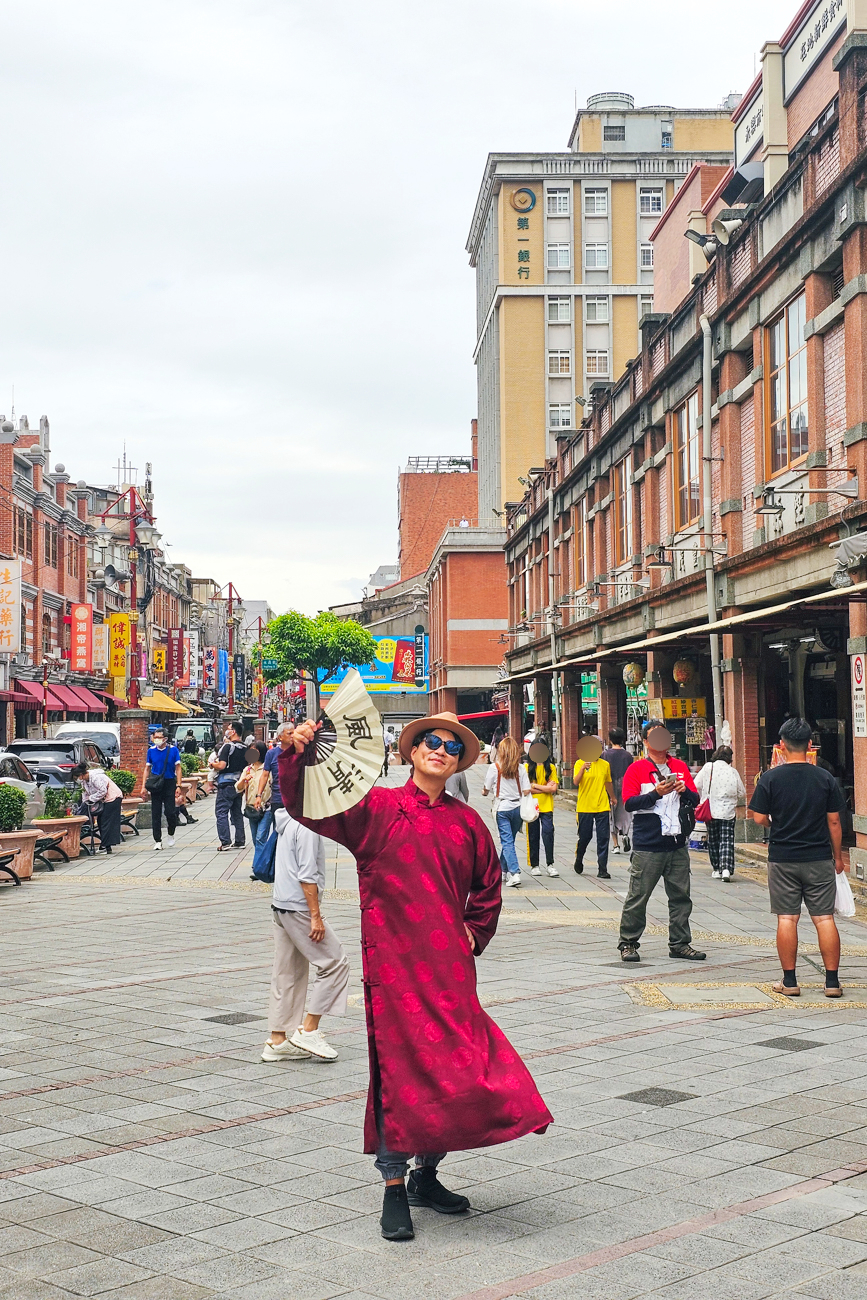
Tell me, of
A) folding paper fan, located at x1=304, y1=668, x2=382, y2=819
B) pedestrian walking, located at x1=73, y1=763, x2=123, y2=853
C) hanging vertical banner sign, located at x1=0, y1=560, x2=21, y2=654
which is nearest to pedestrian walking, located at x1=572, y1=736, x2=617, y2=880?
pedestrian walking, located at x1=73, y1=763, x2=123, y2=853

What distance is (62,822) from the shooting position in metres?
19.7

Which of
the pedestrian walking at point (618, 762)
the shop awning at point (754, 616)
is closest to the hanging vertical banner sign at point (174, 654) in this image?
the shop awning at point (754, 616)

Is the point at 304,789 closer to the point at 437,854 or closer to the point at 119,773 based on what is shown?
the point at 437,854

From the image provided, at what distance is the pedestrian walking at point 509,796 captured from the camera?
15414 millimetres

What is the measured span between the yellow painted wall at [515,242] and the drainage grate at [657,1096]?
210 ft

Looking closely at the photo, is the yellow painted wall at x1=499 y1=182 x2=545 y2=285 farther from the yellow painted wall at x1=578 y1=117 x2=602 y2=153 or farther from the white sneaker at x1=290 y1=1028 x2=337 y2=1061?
the white sneaker at x1=290 y1=1028 x2=337 y2=1061

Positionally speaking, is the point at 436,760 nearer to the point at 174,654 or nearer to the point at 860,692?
the point at 860,692

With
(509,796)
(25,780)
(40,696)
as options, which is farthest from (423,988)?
(40,696)

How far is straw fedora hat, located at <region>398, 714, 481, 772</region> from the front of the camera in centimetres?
497

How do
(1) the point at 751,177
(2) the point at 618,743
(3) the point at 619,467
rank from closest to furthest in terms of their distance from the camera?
(2) the point at 618,743 < (1) the point at 751,177 < (3) the point at 619,467

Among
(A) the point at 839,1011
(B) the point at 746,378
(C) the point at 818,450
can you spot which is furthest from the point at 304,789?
(B) the point at 746,378

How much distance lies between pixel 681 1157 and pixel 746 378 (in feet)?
51.5

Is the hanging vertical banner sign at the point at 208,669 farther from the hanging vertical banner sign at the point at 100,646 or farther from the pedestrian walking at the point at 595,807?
the pedestrian walking at the point at 595,807

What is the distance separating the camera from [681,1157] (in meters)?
5.38
